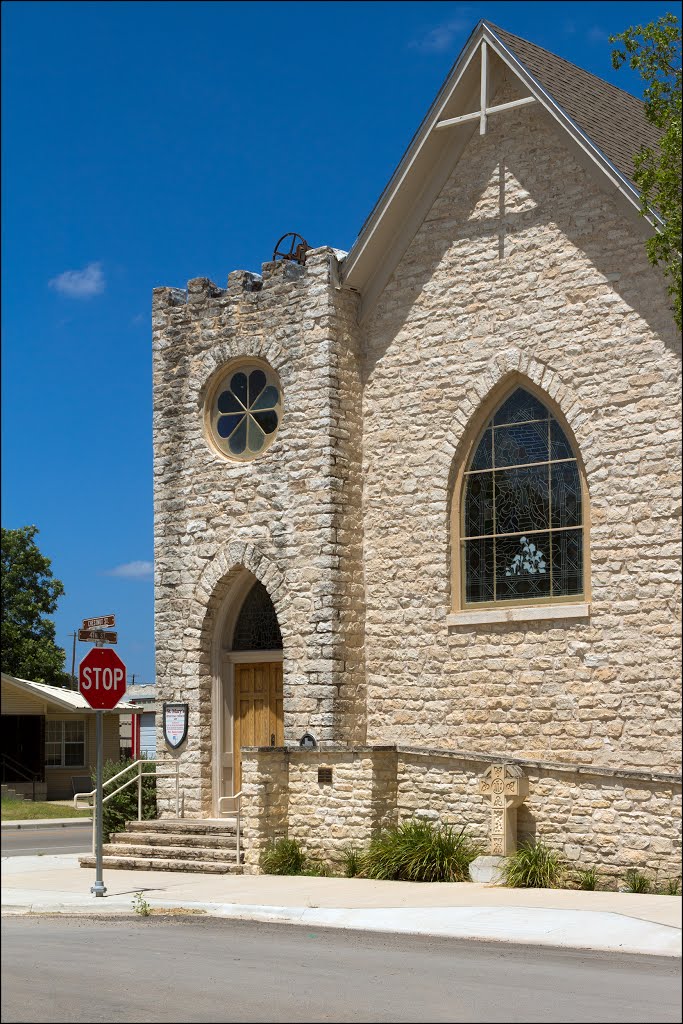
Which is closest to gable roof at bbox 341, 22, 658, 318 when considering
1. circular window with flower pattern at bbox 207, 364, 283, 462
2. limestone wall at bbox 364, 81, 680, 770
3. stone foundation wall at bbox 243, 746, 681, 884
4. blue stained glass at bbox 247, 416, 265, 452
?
limestone wall at bbox 364, 81, 680, 770

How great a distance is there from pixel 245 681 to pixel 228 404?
4.32m

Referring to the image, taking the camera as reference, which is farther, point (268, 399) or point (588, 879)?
point (268, 399)

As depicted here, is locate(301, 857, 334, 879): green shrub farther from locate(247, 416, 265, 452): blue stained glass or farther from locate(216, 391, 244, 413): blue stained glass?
locate(216, 391, 244, 413): blue stained glass

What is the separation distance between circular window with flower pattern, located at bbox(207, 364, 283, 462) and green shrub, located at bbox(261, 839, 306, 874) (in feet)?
19.2

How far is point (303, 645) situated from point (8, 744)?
22489 mm

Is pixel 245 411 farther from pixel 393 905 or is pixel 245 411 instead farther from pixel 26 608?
pixel 26 608

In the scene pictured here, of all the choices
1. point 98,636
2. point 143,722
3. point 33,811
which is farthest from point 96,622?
point 143,722

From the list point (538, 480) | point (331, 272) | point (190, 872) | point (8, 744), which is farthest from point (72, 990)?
point (8, 744)

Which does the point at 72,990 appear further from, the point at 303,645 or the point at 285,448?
the point at 285,448

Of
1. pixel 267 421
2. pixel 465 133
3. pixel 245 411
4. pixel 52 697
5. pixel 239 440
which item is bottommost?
pixel 52 697

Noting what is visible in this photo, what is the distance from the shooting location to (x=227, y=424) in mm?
21484

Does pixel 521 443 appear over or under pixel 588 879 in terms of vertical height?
over

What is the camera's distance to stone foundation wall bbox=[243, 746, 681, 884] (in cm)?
1588

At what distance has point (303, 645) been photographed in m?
19.8
